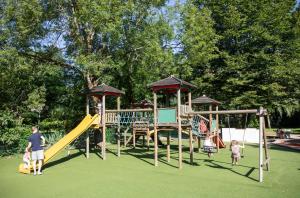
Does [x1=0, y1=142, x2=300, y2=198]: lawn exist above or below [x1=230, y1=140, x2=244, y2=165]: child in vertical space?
below

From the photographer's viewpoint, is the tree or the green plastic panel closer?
the green plastic panel

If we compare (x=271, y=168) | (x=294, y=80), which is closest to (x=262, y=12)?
(x=294, y=80)

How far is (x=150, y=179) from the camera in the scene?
12062 millimetres

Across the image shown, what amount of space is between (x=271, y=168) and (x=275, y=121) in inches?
1855

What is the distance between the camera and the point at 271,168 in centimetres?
1395

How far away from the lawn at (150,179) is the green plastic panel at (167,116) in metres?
2.06

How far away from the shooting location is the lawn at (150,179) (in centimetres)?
Answer: 998

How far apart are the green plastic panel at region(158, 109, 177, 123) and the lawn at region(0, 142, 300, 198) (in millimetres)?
2055

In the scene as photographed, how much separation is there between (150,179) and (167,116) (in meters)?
3.88

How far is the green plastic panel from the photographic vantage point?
49.3 feet

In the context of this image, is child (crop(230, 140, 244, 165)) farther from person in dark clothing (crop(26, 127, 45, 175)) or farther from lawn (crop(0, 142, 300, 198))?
person in dark clothing (crop(26, 127, 45, 175))

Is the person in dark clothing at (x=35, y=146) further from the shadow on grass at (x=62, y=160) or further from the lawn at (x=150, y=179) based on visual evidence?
the shadow on grass at (x=62, y=160)

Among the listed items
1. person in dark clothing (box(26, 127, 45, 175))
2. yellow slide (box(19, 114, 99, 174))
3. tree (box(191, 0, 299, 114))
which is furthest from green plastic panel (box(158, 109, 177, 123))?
tree (box(191, 0, 299, 114))

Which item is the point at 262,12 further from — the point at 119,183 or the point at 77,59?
the point at 119,183
